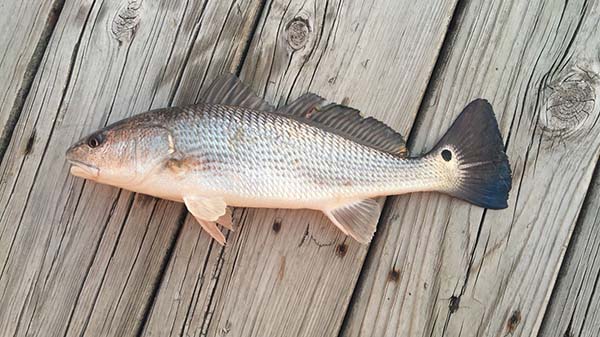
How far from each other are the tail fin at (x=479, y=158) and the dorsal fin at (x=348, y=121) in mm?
165

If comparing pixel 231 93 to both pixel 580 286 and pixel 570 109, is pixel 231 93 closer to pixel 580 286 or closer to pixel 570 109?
pixel 570 109

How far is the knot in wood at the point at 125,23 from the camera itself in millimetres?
2232

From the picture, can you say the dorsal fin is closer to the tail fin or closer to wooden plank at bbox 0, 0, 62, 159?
the tail fin

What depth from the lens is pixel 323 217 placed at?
2.11 metres

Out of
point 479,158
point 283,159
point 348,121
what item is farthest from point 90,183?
point 479,158

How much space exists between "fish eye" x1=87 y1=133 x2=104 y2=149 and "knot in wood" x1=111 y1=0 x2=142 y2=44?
51cm

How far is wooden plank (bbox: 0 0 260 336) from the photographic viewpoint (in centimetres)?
210

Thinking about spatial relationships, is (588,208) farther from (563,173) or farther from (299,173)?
(299,173)

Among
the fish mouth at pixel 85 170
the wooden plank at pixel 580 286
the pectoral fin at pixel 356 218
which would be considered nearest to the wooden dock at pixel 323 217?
the wooden plank at pixel 580 286

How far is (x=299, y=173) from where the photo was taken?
1907 millimetres

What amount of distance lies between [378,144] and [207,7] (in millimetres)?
888

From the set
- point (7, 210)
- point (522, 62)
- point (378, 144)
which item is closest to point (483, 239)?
point (378, 144)

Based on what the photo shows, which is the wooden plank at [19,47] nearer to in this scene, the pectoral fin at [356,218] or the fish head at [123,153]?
the fish head at [123,153]

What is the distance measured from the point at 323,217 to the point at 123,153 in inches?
29.5
